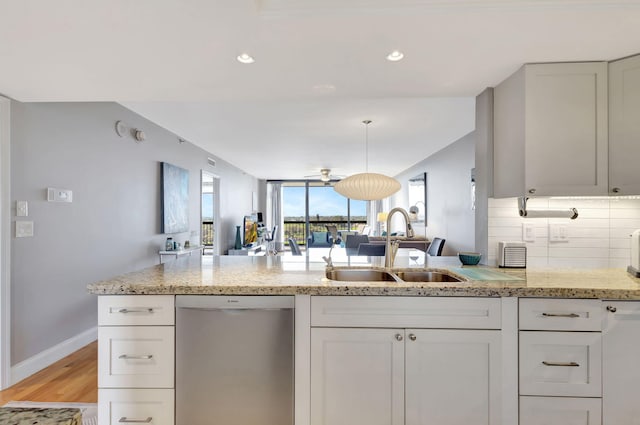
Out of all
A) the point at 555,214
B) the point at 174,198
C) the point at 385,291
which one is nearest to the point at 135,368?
the point at 385,291

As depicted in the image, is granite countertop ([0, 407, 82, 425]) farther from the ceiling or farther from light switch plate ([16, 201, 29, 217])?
light switch plate ([16, 201, 29, 217])

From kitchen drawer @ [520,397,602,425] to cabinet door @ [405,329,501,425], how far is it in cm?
17

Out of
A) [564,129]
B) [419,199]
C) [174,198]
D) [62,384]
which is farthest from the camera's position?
[419,199]

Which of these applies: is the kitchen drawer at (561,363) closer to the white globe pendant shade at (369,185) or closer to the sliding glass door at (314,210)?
the white globe pendant shade at (369,185)

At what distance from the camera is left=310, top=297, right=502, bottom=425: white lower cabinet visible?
1497mm

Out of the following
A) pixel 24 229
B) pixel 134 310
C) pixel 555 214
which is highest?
pixel 555 214

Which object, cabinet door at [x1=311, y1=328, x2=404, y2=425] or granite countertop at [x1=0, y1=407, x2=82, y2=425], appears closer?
granite countertop at [x1=0, y1=407, x2=82, y2=425]

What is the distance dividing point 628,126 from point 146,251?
4338 mm

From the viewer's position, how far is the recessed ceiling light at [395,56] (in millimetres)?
1759

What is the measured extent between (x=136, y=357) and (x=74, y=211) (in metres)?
1.97

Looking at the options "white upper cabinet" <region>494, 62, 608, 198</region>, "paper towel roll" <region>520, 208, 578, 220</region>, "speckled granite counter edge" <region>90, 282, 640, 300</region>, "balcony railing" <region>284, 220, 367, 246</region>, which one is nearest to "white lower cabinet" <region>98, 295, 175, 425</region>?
"speckled granite counter edge" <region>90, 282, 640, 300</region>

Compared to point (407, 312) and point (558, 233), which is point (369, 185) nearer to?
point (558, 233)

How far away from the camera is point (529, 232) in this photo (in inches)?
→ 83.9

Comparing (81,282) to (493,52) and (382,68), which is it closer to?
(382,68)
